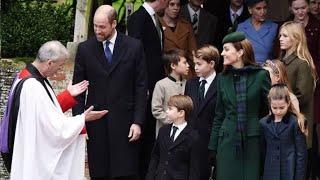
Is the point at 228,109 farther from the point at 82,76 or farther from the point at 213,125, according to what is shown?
the point at 82,76

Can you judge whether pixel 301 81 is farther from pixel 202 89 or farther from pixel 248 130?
pixel 202 89

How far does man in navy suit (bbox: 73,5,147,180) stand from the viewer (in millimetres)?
9367

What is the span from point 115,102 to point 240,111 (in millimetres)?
1361

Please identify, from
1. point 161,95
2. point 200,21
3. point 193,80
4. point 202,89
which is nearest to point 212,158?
point 202,89

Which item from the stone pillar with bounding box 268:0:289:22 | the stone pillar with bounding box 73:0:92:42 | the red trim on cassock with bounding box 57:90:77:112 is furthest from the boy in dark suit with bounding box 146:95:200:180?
the stone pillar with bounding box 268:0:289:22

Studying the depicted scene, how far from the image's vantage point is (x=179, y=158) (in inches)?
Answer: 358

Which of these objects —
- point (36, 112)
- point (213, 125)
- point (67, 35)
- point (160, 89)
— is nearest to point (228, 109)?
point (213, 125)

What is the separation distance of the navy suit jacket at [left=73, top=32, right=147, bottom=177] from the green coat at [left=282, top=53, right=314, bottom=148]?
1502 mm

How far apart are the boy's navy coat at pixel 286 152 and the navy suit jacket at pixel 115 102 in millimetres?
1418

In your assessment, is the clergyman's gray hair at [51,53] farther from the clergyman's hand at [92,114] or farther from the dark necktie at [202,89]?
the dark necktie at [202,89]

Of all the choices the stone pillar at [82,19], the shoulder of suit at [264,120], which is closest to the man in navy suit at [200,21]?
the stone pillar at [82,19]

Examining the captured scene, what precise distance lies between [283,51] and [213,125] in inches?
46.9

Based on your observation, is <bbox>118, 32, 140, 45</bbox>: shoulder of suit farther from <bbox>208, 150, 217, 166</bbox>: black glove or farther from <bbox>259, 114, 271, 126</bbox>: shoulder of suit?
<bbox>259, 114, 271, 126</bbox>: shoulder of suit

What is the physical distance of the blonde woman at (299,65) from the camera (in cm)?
933
